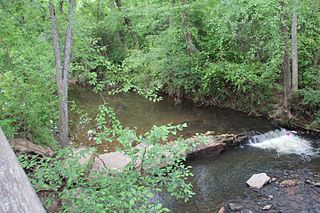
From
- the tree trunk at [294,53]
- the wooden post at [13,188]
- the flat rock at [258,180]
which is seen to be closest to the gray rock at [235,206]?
the flat rock at [258,180]

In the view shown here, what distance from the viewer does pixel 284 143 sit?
387 inches

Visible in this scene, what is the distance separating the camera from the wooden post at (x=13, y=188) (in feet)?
5.66

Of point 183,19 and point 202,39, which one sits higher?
point 183,19

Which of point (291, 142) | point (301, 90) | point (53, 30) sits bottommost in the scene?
point (291, 142)

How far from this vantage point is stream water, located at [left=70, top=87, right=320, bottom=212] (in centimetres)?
685

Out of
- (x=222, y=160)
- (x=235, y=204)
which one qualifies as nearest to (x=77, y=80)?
(x=222, y=160)

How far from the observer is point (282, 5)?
9.65 metres

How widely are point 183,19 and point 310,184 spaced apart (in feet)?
28.6

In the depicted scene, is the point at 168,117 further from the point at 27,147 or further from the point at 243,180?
the point at 27,147

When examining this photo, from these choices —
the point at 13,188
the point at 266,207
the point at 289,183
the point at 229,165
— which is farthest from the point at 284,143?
the point at 13,188

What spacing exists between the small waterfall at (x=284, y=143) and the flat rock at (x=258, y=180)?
185 centimetres

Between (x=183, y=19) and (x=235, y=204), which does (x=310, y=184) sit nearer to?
(x=235, y=204)

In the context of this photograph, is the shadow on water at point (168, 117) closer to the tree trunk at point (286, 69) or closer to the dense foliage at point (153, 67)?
the dense foliage at point (153, 67)

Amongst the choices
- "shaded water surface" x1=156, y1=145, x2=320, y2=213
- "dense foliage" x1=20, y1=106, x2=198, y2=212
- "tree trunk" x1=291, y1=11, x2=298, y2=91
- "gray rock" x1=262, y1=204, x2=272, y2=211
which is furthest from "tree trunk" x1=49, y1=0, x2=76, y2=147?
"tree trunk" x1=291, y1=11, x2=298, y2=91
